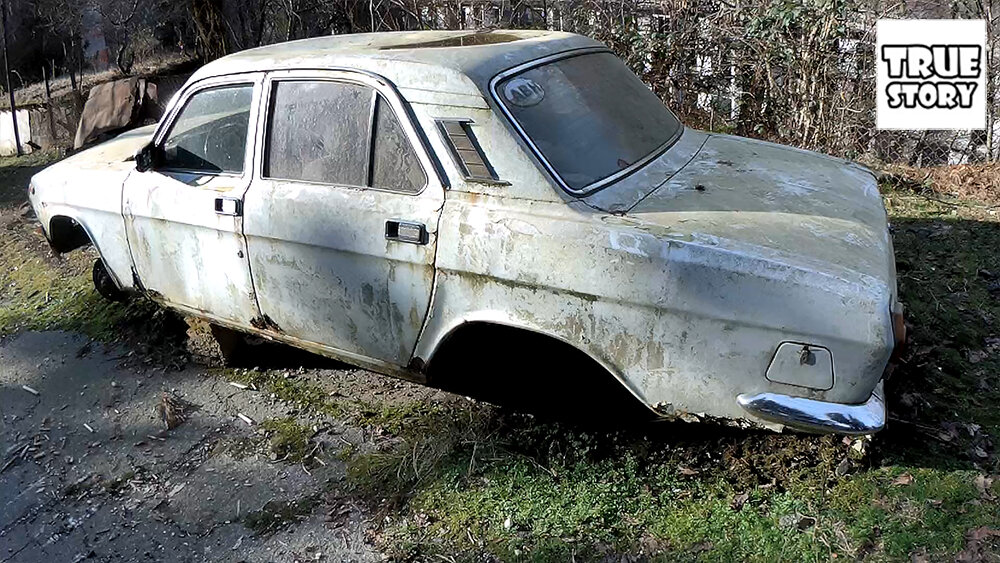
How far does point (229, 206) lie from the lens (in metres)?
→ 3.73

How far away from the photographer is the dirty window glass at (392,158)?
3.24 meters

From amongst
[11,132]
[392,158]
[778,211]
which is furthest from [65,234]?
[11,132]

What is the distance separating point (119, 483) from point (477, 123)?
2.43m

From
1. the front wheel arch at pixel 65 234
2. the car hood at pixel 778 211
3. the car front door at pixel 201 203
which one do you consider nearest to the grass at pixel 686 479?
A: the car front door at pixel 201 203

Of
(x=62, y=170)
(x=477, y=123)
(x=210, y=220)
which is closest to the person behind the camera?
(x=477, y=123)

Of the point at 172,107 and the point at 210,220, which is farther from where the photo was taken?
the point at 172,107

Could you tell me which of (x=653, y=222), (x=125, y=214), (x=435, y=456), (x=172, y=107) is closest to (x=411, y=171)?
(x=653, y=222)

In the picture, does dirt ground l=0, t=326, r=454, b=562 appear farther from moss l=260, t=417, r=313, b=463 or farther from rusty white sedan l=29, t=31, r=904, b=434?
rusty white sedan l=29, t=31, r=904, b=434

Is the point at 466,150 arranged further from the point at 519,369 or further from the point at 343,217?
the point at 519,369

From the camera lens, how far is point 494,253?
3004 millimetres

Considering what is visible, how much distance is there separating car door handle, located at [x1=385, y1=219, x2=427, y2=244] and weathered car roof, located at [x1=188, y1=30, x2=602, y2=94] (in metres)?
0.59

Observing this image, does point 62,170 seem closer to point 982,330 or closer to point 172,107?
point 172,107

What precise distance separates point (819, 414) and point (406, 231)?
5.74ft

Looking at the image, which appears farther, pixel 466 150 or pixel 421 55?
pixel 421 55
